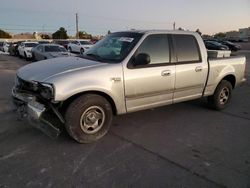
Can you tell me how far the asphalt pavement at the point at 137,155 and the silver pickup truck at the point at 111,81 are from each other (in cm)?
41

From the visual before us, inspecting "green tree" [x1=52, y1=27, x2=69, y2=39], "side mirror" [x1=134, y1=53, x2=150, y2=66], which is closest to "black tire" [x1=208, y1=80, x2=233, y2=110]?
"side mirror" [x1=134, y1=53, x2=150, y2=66]

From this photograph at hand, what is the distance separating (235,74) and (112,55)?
11.4 ft

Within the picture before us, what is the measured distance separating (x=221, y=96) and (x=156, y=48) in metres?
2.49

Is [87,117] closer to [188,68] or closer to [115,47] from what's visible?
[115,47]

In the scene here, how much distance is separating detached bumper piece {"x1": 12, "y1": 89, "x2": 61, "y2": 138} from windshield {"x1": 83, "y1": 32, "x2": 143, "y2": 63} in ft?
4.50

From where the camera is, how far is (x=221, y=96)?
639 centimetres

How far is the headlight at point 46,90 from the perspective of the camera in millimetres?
3786

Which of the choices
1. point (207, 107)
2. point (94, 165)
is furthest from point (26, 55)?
point (94, 165)

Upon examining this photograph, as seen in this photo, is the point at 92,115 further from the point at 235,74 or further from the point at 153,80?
the point at 235,74

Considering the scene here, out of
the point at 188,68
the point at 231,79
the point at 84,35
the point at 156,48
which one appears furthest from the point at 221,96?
the point at 84,35

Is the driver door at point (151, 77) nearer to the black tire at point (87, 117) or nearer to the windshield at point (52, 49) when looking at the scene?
the black tire at point (87, 117)

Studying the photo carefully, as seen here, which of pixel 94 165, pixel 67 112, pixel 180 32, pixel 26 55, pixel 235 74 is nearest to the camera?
pixel 94 165

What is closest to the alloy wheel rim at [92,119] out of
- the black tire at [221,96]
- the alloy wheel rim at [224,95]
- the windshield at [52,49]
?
the black tire at [221,96]

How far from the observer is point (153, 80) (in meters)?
4.74
